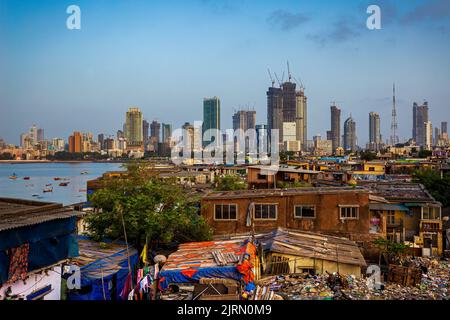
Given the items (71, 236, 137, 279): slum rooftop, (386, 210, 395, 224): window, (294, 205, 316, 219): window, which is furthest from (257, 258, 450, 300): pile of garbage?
(386, 210, 395, 224): window

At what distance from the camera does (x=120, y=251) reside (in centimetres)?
794

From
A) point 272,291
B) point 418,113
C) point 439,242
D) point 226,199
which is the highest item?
point 418,113

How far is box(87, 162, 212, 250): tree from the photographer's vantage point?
8.77m

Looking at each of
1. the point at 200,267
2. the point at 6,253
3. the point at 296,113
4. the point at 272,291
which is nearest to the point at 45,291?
the point at 6,253

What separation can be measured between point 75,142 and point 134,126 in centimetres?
3568

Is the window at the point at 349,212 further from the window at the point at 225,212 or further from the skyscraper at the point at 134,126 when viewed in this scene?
the skyscraper at the point at 134,126

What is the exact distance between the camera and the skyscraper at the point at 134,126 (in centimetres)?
16088

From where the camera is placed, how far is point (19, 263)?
4.73m

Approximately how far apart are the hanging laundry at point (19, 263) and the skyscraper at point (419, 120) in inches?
7311

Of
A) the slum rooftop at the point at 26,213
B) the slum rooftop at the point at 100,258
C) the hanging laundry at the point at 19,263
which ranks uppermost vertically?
the slum rooftop at the point at 26,213

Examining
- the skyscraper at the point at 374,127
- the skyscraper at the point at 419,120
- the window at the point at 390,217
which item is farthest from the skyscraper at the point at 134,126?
the window at the point at 390,217

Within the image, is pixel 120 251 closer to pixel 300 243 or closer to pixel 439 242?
pixel 300 243

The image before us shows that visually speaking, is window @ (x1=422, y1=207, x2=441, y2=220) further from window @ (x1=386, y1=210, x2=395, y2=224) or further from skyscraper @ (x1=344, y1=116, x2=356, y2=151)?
skyscraper @ (x1=344, y1=116, x2=356, y2=151)
